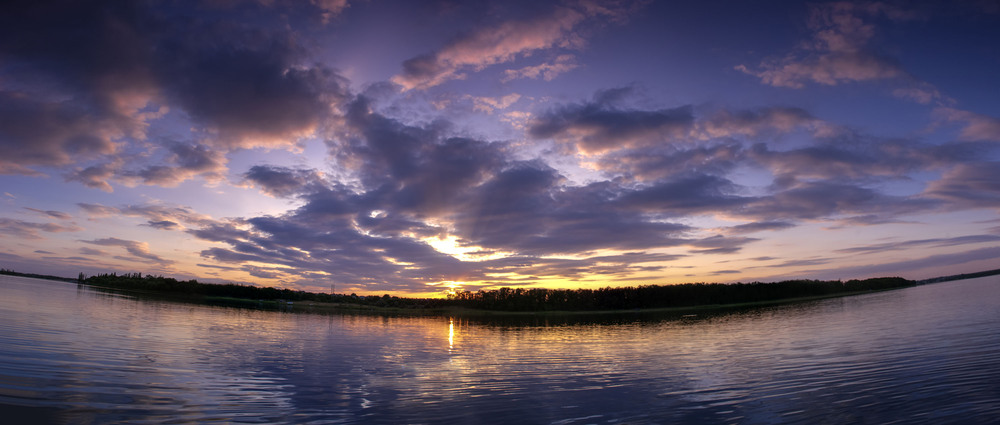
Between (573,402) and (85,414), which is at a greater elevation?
(85,414)

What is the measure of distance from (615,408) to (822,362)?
12.3 metres

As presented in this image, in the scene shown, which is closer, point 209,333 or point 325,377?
point 325,377

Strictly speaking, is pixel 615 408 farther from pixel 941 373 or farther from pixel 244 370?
pixel 244 370

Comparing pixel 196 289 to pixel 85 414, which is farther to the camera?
pixel 196 289

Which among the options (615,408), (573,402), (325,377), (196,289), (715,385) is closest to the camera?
(615,408)

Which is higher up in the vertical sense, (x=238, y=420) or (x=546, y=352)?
(x=238, y=420)

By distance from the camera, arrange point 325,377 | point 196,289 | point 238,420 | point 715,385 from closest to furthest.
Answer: point 238,420, point 715,385, point 325,377, point 196,289

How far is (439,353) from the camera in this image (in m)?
31.0

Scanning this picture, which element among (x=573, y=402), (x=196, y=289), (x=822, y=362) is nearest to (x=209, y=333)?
(x=573, y=402)

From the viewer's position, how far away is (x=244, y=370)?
19141 millimetres

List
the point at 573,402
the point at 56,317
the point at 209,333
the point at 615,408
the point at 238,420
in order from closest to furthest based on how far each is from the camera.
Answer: the point at 238,420 < the point at 615,408 < the point at 573,402 < the point at 56,317 < the point at 209,333

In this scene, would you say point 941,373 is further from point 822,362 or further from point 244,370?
point 244,370

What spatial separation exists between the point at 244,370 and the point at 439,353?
1404cm

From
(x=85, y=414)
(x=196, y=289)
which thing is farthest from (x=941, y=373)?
(x=196, y=289)
